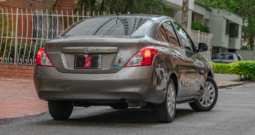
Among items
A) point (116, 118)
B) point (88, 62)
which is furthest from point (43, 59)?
point (116, 118)

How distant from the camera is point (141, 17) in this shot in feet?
21.0

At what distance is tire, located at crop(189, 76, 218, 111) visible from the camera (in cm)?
791

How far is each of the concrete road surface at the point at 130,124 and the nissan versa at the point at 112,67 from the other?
316mm

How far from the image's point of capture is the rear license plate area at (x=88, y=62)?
5.39 meters

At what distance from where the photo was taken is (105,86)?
5.31m

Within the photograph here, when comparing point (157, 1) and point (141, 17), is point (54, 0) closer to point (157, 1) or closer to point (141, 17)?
point (157, 1)

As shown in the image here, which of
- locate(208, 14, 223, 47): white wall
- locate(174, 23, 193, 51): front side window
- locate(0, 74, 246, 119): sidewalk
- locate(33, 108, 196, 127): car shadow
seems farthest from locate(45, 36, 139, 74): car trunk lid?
locate(208, 14, 223, 47): white wall

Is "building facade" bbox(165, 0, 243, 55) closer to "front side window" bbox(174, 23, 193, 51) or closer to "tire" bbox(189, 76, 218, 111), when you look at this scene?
"tire" bbox(189, 76, 218, 111)

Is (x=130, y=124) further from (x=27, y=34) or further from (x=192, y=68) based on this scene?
(x=27, y=34)

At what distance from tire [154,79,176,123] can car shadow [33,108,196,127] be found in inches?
8.9

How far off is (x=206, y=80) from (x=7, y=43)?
8326mm

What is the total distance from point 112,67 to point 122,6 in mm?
9869

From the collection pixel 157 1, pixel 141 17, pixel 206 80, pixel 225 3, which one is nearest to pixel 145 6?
pixel 157 1

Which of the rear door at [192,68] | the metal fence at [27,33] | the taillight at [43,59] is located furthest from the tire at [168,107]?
the metal fence at [27,33]
